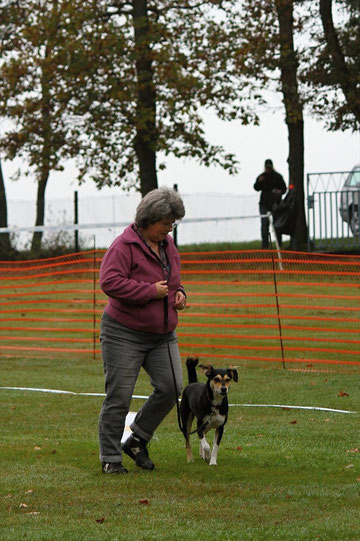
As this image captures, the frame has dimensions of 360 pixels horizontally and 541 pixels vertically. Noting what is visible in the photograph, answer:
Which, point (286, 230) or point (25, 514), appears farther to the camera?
point (286, 230)

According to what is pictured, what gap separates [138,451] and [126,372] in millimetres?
656

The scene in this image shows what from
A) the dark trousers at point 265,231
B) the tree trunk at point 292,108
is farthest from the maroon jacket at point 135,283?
the tree trunk at point 292,108

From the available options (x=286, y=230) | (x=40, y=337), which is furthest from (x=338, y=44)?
(x=40, y=337)

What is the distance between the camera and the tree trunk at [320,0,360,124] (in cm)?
2505

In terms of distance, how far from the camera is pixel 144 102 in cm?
2769

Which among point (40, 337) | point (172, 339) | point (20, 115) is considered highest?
point (20, 115)

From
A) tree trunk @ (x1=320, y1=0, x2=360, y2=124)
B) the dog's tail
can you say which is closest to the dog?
the dog's tail

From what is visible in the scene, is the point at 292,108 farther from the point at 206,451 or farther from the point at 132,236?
the point at 132,236

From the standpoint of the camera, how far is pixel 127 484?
22.5 feet

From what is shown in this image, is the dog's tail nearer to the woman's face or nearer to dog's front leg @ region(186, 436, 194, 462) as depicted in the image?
dog's front leg @ region(186, 436, 194, 462)

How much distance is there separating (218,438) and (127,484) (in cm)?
83

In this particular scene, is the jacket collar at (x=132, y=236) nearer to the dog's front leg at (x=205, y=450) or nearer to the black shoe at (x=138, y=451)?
the black shoe at (x=138, y=451)

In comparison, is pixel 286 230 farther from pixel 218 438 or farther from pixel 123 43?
pixel 218 438

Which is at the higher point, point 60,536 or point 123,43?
point 123,43
